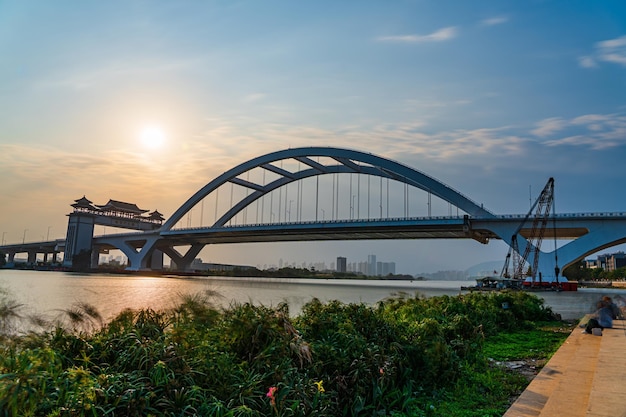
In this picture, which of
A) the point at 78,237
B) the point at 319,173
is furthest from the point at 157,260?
the point at 319,173

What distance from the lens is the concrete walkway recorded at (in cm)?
377

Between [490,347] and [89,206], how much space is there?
88200 millimetres

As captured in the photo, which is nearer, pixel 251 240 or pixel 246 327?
pixel 246 327

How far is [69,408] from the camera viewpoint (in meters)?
2.77

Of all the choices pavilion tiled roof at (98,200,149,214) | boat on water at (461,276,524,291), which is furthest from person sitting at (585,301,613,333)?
pavilion tiled roof at (98,200,149,214)

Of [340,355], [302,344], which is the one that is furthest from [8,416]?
[340,355]

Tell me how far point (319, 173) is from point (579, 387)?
5372 centimetres

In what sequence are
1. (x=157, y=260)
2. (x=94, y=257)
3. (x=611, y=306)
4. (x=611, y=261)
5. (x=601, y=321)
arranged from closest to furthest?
(x=601, y=321)
(x=611, y=306)
(x=157, y=260)
(x=94, y=257)
(x=611, y=261)

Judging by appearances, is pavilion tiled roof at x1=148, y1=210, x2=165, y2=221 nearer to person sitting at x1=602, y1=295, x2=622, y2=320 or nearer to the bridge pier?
the bridge pier

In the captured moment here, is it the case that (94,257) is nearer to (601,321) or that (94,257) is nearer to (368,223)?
(368,223)

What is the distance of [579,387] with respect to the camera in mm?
4605

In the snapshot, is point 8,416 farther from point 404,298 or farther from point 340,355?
point 404,298

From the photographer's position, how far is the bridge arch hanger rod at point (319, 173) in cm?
4716

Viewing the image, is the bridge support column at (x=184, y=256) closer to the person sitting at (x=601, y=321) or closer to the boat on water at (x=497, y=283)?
the boat on water at (x=497, y=283)
